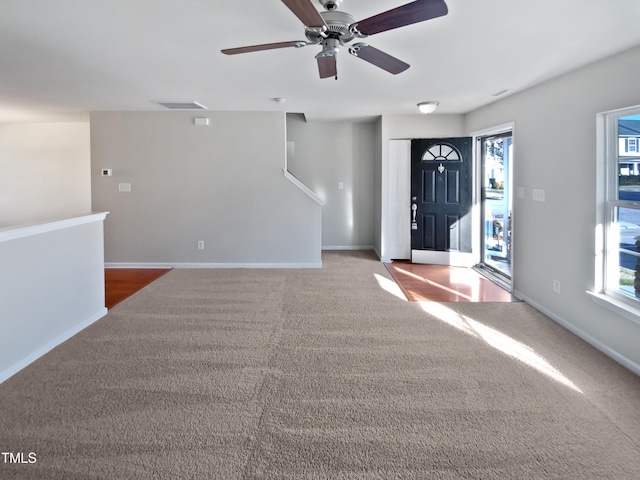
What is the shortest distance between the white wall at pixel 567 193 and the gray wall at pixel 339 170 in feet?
10.1

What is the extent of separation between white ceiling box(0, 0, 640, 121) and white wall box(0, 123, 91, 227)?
89.9 inches

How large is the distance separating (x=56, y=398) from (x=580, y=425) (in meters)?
A: 2.91

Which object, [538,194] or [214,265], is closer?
[538,194]

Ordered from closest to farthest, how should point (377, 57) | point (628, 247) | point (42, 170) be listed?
point (377, 57), point (628, 247), point (42, 170)

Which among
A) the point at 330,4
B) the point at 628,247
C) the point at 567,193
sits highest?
the point at 330,4

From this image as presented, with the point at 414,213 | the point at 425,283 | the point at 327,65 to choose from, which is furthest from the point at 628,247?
the point at 414,213

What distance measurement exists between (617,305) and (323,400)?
87.5 inches

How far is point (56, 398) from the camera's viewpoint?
2.44 meters

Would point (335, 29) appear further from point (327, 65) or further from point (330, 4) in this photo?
point (327, 65)

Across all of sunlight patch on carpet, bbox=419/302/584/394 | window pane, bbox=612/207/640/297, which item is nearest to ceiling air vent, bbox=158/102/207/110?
sunlight patch on carpet, bbox=419/302/584/394

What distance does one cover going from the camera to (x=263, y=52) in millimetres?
3152

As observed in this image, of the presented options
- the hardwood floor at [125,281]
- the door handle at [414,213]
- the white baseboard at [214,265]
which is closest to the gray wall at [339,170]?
the door handle at [414,213]

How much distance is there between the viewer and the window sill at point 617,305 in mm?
2818

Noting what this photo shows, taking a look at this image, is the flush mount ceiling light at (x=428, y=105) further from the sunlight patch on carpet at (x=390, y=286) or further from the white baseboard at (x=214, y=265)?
the white baseboard at (x=214, y=265)
